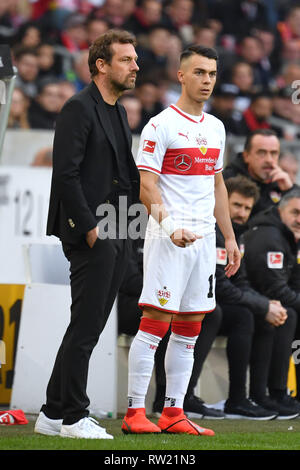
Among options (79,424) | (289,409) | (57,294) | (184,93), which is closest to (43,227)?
(57,294)

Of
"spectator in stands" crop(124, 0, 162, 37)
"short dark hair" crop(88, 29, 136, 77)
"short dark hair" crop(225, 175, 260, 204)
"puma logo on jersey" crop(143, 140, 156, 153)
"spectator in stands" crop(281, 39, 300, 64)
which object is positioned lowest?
"short dark hair" crop(225, 175, 260, 204)

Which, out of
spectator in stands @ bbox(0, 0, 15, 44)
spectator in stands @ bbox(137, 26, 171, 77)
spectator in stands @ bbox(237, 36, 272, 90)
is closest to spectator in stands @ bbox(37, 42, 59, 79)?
spectator in stands @ bbox(0, 0, 15, 44)

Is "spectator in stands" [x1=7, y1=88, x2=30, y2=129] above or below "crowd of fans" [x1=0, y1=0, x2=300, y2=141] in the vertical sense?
below

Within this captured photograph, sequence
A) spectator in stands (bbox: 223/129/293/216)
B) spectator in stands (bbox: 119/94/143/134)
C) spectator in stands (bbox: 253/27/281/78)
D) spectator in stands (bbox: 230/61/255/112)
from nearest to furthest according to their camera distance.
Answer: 1. spectator in stands (bbox: 223/129/293/216)
2. spectator in stands (bbox: 119/94/143/134)
3. spectator in stands (bbox: 230/61/255/112)
4. spectator in stands (bbox: 253/27/281/78)

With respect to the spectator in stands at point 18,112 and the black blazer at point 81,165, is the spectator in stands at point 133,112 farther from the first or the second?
the black blazer at point 81,165

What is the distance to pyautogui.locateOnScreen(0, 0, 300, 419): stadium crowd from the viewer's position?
7.16m

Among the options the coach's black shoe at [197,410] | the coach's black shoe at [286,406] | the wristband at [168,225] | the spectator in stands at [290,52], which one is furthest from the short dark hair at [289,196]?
the spectator in stands at [290,52]

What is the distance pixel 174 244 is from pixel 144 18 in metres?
9.04

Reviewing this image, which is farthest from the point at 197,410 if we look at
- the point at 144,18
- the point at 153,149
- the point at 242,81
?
the point at 144,18

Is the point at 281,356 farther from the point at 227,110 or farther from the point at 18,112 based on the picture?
the point at 227,110

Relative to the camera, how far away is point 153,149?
5.36m

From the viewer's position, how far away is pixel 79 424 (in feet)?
15.7

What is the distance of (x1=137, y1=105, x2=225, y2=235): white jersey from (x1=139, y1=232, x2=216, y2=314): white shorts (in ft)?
0.32

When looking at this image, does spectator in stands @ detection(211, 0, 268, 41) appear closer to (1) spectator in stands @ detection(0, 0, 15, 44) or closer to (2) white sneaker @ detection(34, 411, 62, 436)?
(1) spectator in stands @ detection(0, 0, 15, 44)
